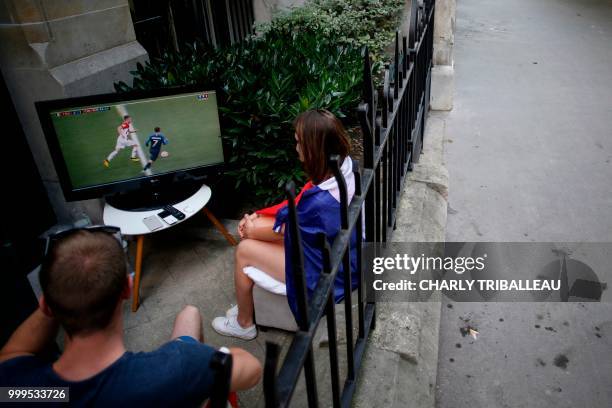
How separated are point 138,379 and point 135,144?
7.77 feet

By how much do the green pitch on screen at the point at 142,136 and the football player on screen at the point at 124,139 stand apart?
0.02m

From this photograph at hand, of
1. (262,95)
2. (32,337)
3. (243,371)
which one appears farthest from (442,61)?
(32,337)

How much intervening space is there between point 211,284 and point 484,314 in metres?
1.97

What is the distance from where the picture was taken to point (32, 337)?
5.78 ft

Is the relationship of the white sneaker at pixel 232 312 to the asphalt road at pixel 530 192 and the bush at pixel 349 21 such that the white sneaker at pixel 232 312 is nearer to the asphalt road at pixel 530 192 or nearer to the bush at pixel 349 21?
the asphalt road at pixel 530 192

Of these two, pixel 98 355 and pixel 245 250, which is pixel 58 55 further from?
pixel 98 355

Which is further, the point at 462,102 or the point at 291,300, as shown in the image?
the point at 462,102

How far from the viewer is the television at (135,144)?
3361 mm

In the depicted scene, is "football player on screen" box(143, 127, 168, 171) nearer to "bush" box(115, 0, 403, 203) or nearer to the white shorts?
the white shorts

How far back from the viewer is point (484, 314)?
135 inches

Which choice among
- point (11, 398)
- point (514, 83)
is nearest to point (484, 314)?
point (11, 398)

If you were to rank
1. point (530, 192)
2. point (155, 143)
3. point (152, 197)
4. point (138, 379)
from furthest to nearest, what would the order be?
point (530, 192), point (152, 197), point (155, 143), point (138, 379)

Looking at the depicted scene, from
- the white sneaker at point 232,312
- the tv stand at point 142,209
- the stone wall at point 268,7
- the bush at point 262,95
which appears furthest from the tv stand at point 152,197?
the stone wall at point 268,7

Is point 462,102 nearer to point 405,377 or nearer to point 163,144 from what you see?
point 163,144
